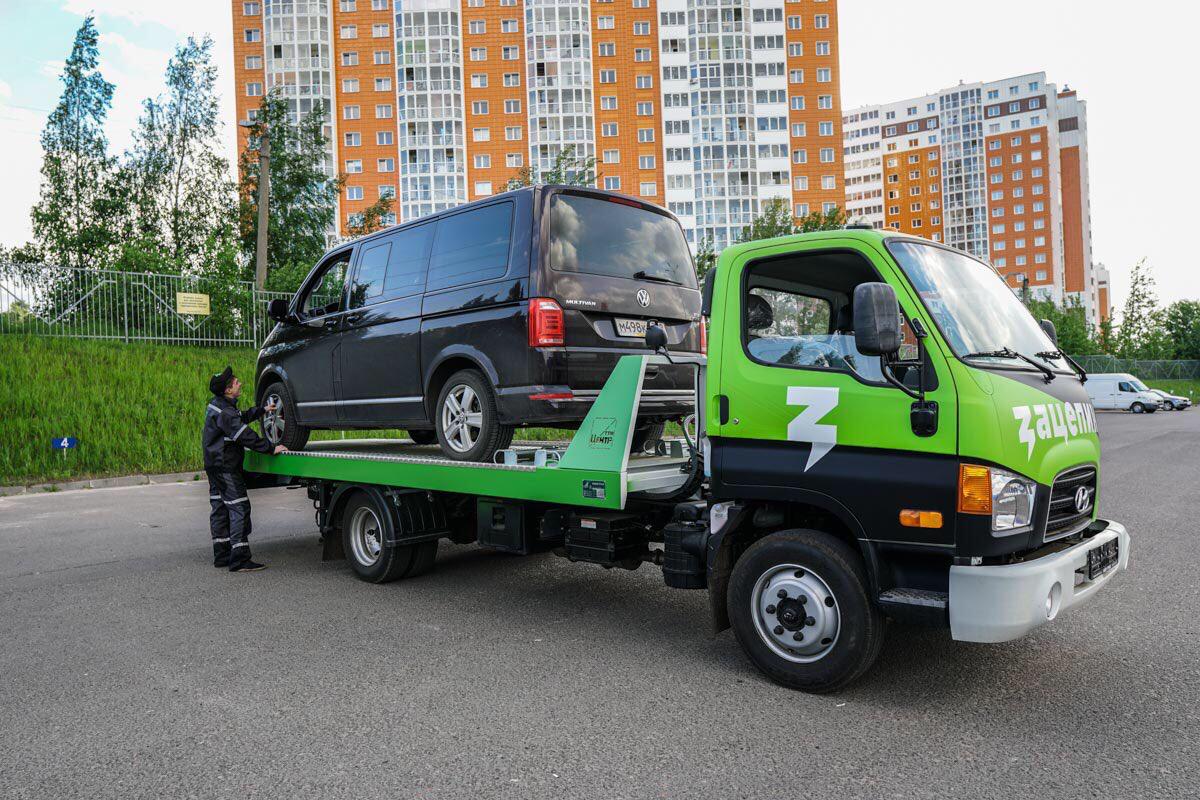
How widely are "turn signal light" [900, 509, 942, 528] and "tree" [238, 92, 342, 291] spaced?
121 feet

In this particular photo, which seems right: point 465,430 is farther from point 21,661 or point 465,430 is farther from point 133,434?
point 133,434

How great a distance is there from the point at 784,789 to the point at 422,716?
1.70 meters

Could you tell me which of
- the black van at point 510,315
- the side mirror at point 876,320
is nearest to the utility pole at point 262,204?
the black van at point 510,315

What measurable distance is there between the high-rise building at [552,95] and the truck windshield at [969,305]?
67.6 m

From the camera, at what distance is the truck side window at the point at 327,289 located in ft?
25.2

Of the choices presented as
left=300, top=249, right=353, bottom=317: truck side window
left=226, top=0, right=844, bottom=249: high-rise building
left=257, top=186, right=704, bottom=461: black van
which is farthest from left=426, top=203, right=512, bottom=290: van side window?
left=226, top=0, right=844, bottom=249: high-rise building

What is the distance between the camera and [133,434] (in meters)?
16.5

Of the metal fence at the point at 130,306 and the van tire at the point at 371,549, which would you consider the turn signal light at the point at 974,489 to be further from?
the metal fence at the point at 130,306

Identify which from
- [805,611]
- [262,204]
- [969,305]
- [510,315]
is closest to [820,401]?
[969,305]

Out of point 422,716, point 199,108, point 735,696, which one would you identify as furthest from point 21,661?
point 199,108

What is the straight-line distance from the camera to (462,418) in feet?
20.6

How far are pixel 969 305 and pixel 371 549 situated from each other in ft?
16.3

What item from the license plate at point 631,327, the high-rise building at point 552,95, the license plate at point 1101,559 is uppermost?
the high-rise building at point 552,95

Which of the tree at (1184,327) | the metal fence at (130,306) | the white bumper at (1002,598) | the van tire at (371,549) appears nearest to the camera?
the white bumper at (1002,598)
